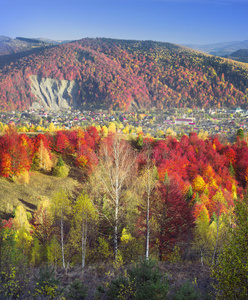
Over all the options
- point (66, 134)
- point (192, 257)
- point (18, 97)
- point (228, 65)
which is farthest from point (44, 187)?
point (228, 65)

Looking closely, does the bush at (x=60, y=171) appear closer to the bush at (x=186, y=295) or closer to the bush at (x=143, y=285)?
the bush at (x=143, y=285)

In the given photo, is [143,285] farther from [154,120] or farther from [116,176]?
[154,120]

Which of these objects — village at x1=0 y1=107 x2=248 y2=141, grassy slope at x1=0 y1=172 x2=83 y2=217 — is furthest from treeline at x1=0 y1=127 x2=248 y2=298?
village at x1=0 y1=107 x2=248 y2=141

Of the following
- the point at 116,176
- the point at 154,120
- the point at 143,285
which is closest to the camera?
the point at 143,285

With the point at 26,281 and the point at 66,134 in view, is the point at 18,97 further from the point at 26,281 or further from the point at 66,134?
the point at 26,281

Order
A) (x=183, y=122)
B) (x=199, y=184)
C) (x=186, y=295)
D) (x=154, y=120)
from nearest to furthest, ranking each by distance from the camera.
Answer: (x=186, y=295), (x=199, y=184), (x=183, y=122), (x=154, y=120)

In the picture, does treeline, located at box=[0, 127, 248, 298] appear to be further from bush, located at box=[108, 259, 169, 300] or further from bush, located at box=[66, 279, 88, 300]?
bush, located at box=[66, 279, 88, 300]

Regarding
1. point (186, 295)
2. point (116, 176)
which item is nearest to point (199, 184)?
point (116, 176)
